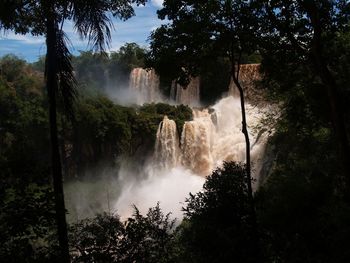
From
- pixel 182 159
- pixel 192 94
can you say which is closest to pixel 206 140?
pixel 182 159

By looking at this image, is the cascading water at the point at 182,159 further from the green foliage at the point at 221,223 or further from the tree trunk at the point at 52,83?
the tree trunk at the point at 52,83

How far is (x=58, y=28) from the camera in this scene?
6258mm

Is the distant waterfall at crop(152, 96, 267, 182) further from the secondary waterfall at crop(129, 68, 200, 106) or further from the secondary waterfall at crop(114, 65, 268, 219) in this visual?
the secondary waterfall at crop(129, 68, 200, 106)

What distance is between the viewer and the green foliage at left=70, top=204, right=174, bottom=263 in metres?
4.77

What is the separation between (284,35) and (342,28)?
1.28 metres

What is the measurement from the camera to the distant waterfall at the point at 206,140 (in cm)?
2977

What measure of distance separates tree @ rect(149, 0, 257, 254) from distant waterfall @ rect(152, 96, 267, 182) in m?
17.3

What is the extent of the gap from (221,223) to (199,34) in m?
4.38

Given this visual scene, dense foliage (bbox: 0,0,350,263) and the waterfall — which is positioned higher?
dense foliage (bbox: 0,0,350,263)

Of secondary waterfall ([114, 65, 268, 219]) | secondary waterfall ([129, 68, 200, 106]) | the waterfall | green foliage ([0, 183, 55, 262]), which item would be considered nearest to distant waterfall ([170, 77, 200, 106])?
secondary waterfall ([129, 68, 200, 106])

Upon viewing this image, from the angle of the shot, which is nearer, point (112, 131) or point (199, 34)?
point (199, 34)

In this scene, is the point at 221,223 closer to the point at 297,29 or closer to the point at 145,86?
the point at 297,29

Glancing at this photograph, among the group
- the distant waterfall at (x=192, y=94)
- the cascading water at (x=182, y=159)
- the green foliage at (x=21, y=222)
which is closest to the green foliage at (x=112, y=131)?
the cascading water at (x=182, y=159)

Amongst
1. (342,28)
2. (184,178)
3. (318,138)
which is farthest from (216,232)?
(184,178)
